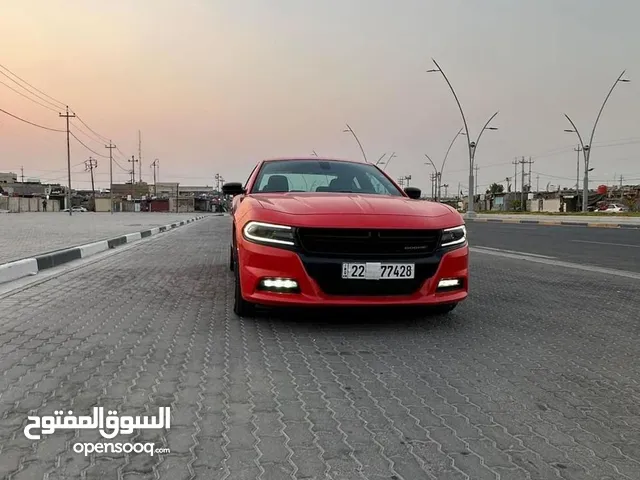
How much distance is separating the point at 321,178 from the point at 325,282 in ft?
6.49

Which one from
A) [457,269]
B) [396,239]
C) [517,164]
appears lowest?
[457,269]

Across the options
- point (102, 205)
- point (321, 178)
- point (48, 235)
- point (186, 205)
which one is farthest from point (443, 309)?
point (186, 205)

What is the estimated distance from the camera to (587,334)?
385 centimetres

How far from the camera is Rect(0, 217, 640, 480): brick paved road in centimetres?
195

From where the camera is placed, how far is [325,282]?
3.65 meters

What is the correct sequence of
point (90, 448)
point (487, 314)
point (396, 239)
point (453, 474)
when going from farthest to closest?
point (487, 314)
point (396, 239)
point (90, 448)
point (453, 474)

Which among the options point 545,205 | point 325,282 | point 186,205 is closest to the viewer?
point 325,282

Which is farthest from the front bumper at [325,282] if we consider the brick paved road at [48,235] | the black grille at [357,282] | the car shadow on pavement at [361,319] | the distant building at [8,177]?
the distant building at [8,177]

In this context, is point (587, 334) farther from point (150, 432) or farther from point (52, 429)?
point (52, 429)

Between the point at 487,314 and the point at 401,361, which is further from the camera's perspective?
the point at 487,314

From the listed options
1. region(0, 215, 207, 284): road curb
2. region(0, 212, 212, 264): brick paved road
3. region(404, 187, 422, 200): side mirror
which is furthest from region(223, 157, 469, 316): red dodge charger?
region(0, 212, 212, 264): brick paved road

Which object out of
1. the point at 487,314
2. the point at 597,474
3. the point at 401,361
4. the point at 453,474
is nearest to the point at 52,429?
the point at 453,474

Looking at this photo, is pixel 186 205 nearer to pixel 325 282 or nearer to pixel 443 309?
pixel 443 309

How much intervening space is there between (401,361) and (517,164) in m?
116
